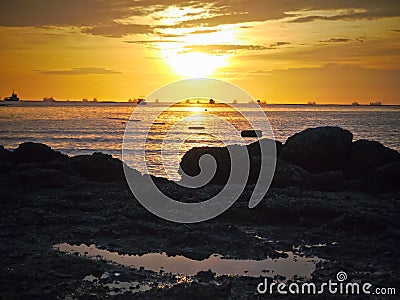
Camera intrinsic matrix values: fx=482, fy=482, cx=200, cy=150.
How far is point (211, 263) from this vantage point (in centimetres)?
1433

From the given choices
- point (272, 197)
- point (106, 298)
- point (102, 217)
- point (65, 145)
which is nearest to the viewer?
point (106, 298)

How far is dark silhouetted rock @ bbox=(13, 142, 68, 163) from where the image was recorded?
28375 millimetres

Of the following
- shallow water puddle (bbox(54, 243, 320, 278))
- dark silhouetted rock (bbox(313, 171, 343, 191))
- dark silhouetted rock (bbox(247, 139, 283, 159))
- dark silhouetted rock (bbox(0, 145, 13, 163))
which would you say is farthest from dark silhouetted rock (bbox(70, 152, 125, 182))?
shallow water puddle (bbox(54, 243, 320, 278))

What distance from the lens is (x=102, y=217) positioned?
62.2 feet

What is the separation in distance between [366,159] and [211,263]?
17.8 metres

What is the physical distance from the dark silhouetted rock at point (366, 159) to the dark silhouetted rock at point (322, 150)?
0.71m

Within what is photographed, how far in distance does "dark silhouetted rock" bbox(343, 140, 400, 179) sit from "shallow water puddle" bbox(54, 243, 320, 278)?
15.0 meters

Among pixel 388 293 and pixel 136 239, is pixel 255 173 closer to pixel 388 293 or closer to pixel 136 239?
pixel 136 239

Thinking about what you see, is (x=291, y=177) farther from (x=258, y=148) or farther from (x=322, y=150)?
(x=258, y=148)

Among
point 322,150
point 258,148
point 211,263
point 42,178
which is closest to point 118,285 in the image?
point 211,263

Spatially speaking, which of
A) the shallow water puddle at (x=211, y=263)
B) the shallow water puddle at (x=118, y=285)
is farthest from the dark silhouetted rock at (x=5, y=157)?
the shallow water puddle at (x=118, y=285)

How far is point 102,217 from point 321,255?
8.56m

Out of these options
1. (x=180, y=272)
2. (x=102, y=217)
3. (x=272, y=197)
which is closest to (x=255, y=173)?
(x=272, y=197)

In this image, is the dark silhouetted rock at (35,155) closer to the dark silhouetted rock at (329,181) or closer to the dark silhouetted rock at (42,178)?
the dark silhouetted rock at (42,178)
